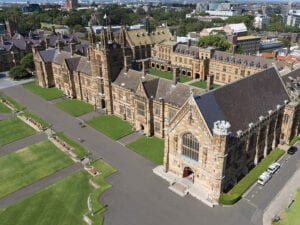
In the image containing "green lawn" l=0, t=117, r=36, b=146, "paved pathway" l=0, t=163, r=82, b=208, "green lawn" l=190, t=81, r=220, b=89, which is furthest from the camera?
"green lawn" l=190, t=81, r=220, b=89

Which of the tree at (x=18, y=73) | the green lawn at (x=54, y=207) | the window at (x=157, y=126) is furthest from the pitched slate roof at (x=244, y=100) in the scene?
the tree at (x=18, y=73)

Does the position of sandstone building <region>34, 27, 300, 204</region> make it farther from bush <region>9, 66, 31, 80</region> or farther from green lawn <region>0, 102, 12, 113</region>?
bush <region>9, 66, 31, 80</region>

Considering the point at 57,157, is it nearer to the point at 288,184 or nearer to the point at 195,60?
the point at 288,184

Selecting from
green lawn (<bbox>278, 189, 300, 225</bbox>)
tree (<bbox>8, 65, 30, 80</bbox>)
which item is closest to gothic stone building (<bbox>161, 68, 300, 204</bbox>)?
green lawn (<bbox>278, 189, 300, 225</bbox>)

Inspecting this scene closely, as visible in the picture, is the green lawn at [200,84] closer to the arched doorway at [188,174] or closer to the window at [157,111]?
the window at [157,111]

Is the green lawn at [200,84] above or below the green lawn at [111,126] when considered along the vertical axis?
above

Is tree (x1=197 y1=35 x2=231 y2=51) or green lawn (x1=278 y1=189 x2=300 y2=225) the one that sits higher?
tree (x1=197 y1=35 x2=231 y2=51)

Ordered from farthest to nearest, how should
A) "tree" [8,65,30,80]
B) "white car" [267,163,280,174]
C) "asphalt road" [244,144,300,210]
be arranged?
1. "tree" [8,65,30,80]
2. "white car" [267,163,280,174]
3. "asphalt road" [244,144,300,210]

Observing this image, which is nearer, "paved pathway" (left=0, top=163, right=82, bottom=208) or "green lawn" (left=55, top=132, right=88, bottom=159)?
"paved pathway" (left=0, top=163, right=82, bottom=208)
